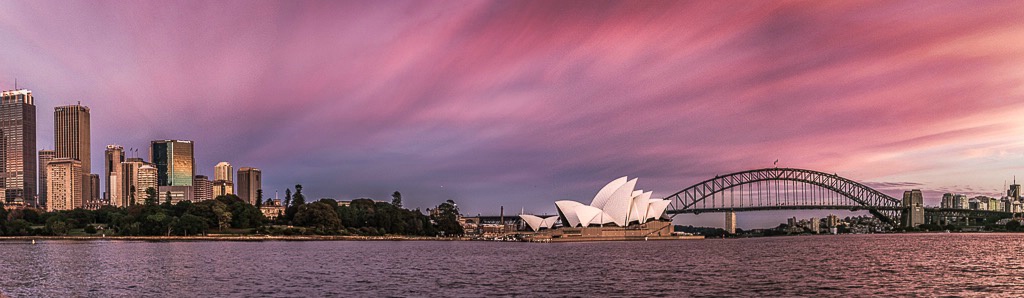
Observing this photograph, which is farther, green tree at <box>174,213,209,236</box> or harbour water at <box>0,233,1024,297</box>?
green tree at <box>174,213,209,236</box>

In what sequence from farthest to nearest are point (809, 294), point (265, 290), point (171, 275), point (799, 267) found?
point (799, 267), point (171, 275), point (265, 290), point (809, 294)

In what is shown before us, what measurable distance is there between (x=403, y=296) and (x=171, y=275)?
27.7 metres

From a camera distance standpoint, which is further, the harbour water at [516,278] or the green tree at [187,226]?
the green tree at [187,226]

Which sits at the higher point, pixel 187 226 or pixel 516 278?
pixel 516 278

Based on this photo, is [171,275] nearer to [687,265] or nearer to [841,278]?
[687,265]

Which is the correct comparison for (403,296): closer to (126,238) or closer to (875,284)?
(875,284)

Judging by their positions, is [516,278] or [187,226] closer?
[516,278]

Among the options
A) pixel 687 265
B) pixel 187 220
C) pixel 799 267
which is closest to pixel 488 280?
pixel 687 265

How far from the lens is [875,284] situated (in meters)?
53.8

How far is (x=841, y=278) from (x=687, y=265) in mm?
19691

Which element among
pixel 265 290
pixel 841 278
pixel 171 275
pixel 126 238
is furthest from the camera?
pixel 126 238

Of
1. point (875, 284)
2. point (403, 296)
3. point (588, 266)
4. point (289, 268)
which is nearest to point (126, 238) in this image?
point (289, 268)

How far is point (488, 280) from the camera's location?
59750 mm

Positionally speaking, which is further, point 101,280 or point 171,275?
point 171,275
